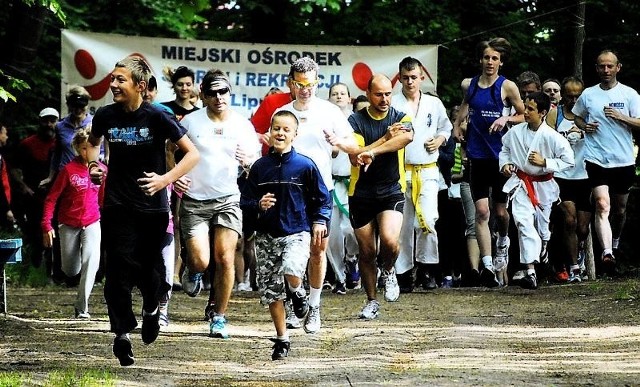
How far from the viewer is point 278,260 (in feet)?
36.0

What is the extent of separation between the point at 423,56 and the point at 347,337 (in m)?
9.46

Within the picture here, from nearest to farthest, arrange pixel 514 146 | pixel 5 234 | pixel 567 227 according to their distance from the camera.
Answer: pixel 514 146 → pixel 567 227 → pixel 5 234

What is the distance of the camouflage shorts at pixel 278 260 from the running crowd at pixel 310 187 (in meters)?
0.01

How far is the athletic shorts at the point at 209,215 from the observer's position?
1193cm

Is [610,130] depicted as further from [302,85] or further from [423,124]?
[302,85]

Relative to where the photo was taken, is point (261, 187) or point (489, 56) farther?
point (489, 56)

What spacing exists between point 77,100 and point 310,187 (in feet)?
21.4

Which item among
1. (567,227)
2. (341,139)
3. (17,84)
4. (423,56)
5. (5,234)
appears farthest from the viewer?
(5,234)

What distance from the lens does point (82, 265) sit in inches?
534

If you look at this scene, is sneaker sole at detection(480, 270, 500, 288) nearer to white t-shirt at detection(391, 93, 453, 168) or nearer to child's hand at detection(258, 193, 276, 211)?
white t-shirt at detection(391, 93, 453, 168)

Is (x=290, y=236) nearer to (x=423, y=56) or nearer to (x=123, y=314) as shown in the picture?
(x=123, y=314)

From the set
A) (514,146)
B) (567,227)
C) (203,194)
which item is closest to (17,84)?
(203,194)

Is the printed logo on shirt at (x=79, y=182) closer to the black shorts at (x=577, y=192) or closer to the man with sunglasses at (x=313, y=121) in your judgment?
the man with sunglasses at (x=313, y=121)

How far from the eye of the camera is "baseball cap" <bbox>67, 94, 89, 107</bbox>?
1702cm
